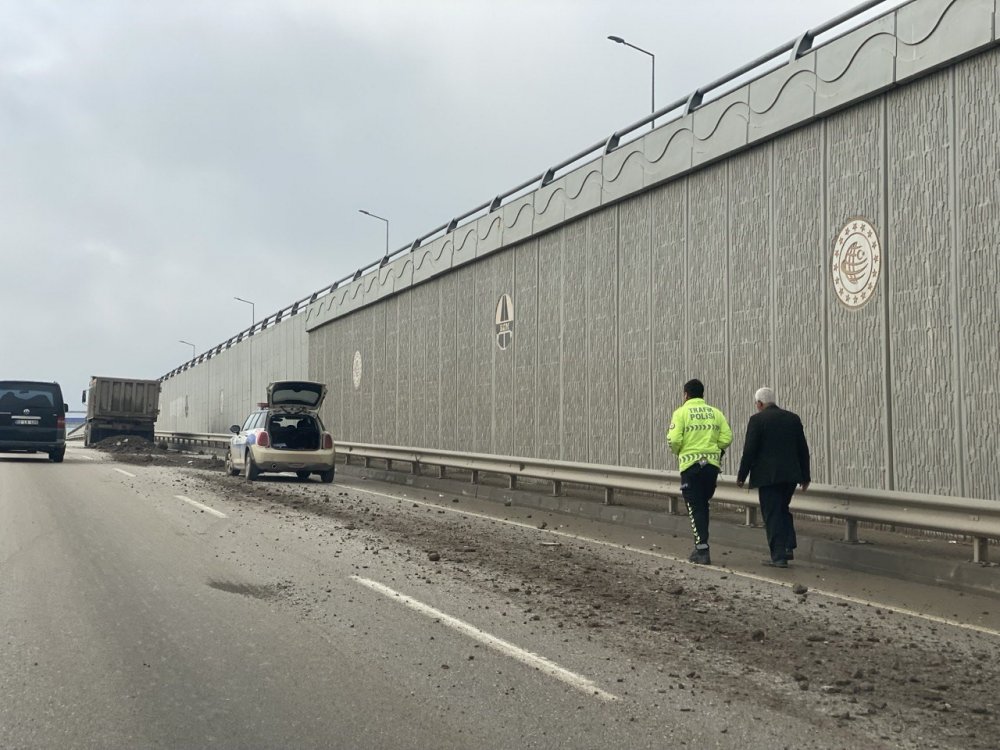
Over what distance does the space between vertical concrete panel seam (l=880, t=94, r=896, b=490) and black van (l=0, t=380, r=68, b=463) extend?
22652 mm

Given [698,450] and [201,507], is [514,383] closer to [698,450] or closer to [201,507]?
[201,507]

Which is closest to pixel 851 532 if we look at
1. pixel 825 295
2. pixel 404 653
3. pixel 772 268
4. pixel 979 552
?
pixel 979 552

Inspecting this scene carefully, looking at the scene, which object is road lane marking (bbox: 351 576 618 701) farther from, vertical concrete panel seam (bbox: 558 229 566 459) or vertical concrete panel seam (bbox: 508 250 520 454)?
vertical concrete panel seam (bbox: 508 250 520 454)

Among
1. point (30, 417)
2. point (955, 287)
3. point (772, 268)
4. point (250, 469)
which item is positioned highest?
point (772, 268)

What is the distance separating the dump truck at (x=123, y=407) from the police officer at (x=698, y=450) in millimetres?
35495

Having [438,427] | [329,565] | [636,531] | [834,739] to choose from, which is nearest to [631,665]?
[834,739]

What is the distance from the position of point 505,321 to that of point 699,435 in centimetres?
1097

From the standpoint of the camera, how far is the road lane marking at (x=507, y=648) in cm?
496

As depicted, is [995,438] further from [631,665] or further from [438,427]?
[438,427]

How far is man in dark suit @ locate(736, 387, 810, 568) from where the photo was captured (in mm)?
9266

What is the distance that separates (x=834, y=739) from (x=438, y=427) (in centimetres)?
1964

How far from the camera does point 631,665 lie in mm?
5383

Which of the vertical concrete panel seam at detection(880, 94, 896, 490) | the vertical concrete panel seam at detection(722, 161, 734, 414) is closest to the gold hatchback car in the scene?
the vertical concrete panel seam at detection(722, 161, 734, 414)

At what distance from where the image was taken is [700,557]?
948 centimetres
